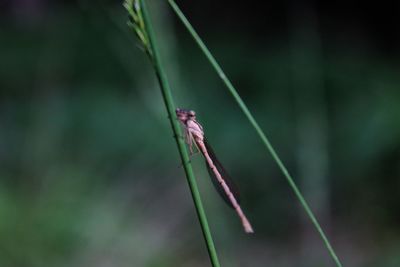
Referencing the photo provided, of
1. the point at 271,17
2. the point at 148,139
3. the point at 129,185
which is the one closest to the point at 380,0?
the point at 271,17

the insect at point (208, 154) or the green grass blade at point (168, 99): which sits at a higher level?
the insect at point (208, 154)

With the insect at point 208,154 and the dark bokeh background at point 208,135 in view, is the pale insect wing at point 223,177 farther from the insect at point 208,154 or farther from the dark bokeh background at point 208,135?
the dark bokeh background at point 208,135

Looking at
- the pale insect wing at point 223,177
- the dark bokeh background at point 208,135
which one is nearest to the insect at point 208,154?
the pale insect wing at point 223,177

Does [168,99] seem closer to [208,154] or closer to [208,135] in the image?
[208,154]

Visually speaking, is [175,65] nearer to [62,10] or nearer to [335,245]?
[335,245]

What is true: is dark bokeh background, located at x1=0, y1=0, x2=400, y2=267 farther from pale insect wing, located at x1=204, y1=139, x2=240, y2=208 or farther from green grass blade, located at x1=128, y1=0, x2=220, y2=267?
green grass blade, located at x1=128, y1=0, x2=220, y2=267

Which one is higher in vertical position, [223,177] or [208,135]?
[208,135]

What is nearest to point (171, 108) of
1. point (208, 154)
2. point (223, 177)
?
point (208, 154)
